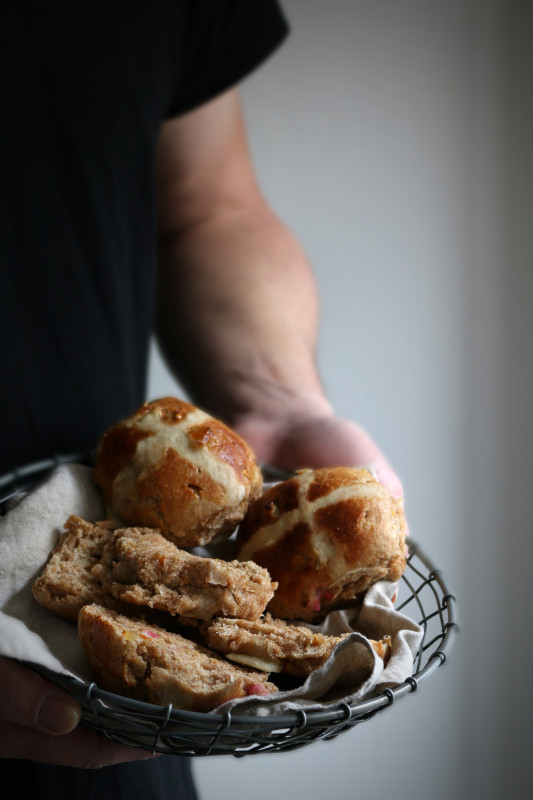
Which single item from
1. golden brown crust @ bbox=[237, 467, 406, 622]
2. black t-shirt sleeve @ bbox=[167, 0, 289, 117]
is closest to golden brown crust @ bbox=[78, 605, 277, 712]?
golden brown crust @ bbox=[237, 467, 406, 622]

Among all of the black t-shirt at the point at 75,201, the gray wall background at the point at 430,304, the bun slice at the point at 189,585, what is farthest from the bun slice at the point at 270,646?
the gray wall background at the point at 430,304

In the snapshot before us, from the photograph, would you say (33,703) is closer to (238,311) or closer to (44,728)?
(44,728)

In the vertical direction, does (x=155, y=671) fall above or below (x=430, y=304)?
above

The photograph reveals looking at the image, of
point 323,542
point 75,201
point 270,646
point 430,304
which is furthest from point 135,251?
point 430,304

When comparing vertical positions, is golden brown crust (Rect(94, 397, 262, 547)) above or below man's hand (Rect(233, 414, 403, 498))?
above

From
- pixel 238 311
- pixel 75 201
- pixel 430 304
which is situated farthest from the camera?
pixel 430 304

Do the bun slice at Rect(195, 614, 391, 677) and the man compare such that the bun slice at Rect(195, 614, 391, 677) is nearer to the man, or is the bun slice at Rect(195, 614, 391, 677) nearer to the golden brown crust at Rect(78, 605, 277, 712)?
the golden brown crust at Rect(78, 605, 277, 712)
